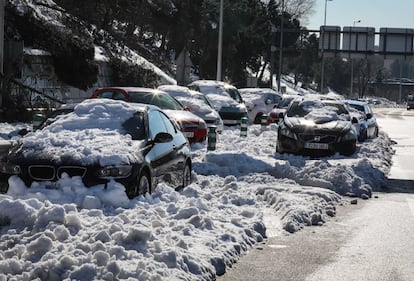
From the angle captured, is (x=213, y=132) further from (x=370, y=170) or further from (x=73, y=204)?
(x=73, y=204)

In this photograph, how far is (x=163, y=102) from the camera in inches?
734

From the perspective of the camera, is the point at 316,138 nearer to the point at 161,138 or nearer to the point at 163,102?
the point at 163,102

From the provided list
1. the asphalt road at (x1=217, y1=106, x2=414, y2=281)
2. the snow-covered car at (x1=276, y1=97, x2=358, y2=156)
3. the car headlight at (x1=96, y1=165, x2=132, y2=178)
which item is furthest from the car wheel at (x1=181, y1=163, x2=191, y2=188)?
the snow-covered car at (x1=276, y1=97, x2=358, y2=156)

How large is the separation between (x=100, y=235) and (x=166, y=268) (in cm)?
83

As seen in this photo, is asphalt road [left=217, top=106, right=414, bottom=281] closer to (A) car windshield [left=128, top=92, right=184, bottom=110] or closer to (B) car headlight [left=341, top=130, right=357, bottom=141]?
(B) car headlight [left=341, top=130, right=357, bottom=141]

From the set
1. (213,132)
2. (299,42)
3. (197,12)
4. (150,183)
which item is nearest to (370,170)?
(213,132)

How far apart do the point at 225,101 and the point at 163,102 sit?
36.0ft

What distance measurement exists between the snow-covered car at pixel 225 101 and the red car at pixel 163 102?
936cm

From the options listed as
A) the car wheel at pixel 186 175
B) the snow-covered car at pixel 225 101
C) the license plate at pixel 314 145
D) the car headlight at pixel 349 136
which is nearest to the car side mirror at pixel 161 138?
the car wheel at pixel 186 175

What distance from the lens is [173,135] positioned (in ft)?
36.1

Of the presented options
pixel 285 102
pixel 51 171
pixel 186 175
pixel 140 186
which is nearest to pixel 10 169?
pixel 51 171

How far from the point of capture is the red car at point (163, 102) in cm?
1781

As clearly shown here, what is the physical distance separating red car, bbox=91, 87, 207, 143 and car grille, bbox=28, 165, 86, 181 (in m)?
9.04

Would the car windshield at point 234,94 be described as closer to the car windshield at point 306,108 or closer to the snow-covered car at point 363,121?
the snow-covered car at point 363,121
